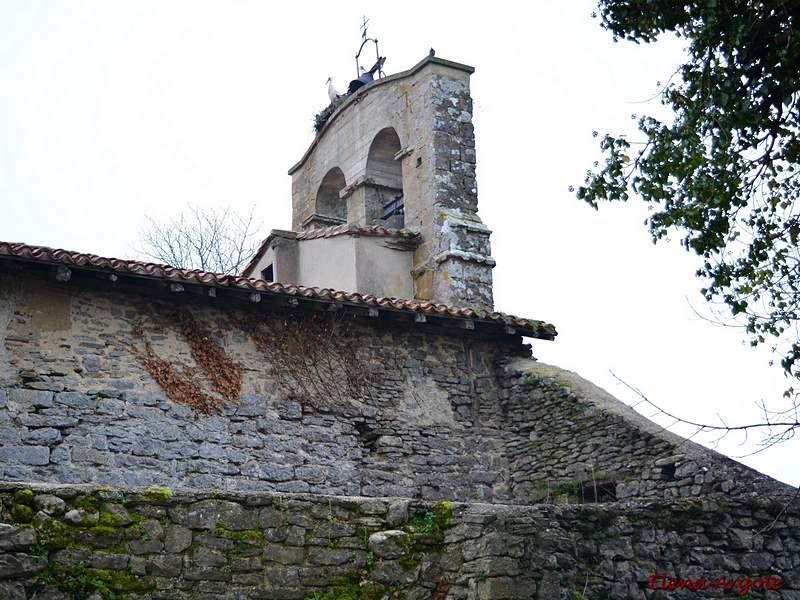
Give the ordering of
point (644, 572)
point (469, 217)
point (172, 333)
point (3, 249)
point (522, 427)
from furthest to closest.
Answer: point (469, 217) < point (522, 427) < point (172, 333) < point (3, 249) < point (644, 572)

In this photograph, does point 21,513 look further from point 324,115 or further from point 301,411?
point 324,115

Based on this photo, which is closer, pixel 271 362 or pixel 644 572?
pixel 644 572

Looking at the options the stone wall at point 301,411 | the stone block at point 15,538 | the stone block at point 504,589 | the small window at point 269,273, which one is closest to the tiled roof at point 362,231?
the small window at point 269,273

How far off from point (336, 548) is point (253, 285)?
492 cm

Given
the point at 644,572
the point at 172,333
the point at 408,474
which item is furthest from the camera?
the point at 408,474

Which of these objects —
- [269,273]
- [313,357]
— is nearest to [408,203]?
[269,273]

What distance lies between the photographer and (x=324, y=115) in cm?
1872

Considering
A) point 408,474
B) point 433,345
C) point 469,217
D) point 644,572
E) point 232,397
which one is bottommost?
point 644,572

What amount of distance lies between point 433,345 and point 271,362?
89.7 inches

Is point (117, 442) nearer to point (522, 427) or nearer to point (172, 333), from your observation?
point (172, 333)

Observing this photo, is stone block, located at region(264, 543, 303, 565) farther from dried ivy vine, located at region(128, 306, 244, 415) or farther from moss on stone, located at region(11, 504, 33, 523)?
dried ivy vine, located at region(128, 306, 244, 415)

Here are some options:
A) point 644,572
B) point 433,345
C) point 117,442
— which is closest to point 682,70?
point 644,572

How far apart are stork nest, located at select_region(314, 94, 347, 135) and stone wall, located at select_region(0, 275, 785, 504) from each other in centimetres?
657

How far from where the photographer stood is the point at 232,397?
11.6 m
